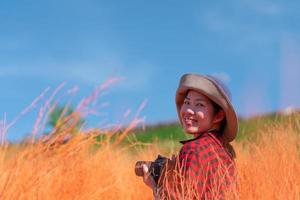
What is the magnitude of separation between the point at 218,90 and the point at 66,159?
1532mm

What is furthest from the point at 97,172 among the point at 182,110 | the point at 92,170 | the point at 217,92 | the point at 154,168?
the point at 217,92

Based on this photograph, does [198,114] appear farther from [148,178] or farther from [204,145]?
[148,178]

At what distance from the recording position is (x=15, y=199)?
326cm

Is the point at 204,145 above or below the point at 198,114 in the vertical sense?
below

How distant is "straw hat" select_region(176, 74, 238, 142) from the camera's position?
2953mm

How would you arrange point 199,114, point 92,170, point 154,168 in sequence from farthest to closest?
point 92,170
point 154,168
point 199,114

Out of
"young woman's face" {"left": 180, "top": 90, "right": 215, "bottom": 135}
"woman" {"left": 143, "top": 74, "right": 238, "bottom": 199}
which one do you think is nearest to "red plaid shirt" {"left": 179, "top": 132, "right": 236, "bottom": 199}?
"woman" {"left": 143, "top": 74, "right": 238, "bottom": 199}

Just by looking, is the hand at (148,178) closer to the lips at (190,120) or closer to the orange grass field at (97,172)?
the lips at (190,120)

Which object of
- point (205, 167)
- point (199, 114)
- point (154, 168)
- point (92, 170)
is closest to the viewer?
point (205, 167)

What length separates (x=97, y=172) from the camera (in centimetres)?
420

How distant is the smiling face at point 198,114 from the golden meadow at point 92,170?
356 mm

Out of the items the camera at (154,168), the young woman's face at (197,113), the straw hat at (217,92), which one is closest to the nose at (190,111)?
the young woman's face at (197,113)

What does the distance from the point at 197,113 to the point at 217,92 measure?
0.48 feet

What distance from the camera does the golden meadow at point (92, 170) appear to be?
315 centimetres
